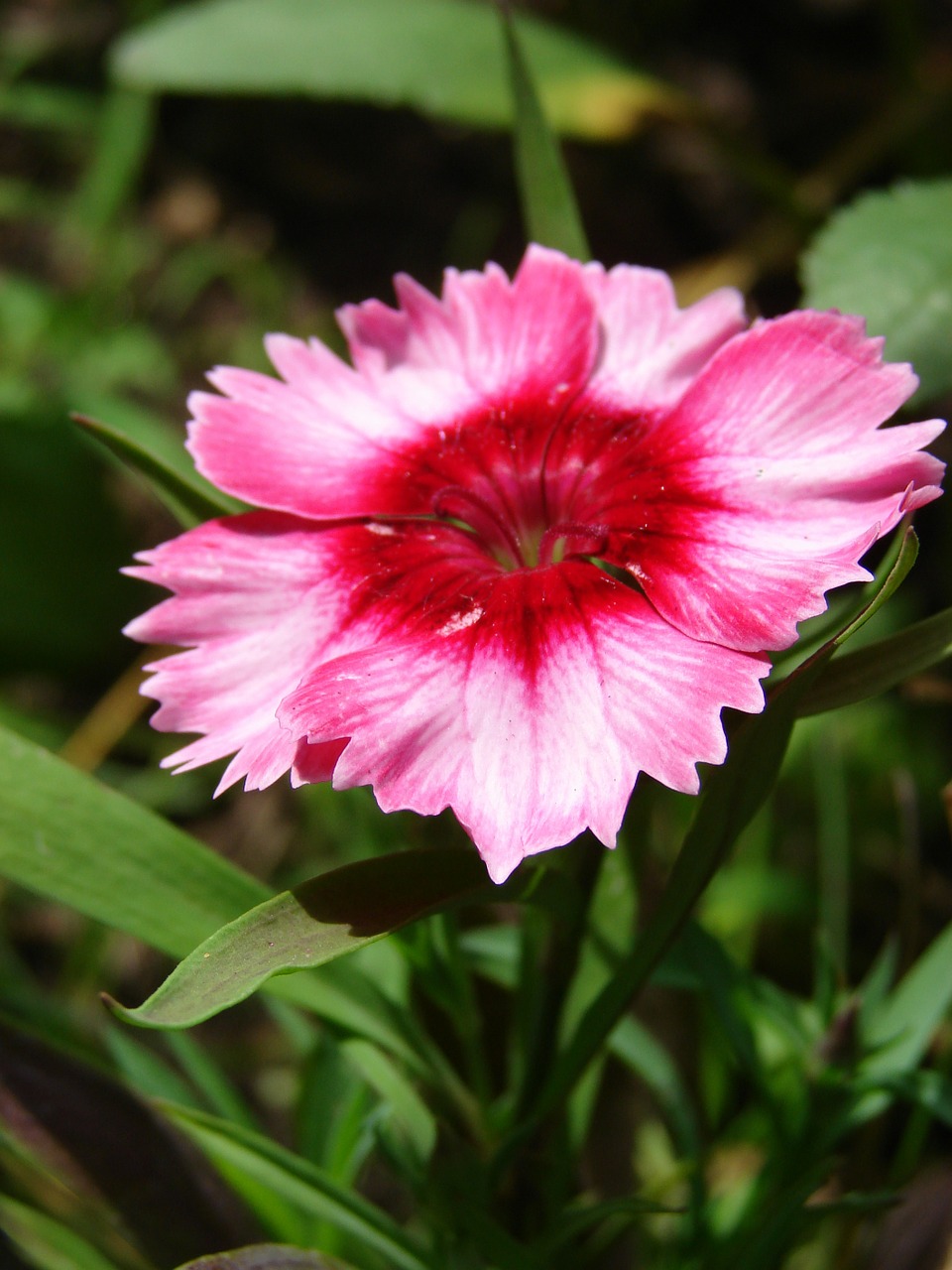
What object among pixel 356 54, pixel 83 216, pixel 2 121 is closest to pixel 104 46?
pixel 2 121

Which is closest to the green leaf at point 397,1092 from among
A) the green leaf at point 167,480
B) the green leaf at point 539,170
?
the green leaf at point 167,480

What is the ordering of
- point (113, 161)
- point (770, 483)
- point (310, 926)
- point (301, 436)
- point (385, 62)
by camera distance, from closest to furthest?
1. point (310, 926)
2. point (770, 483)
3. point (301, 436)
4. point (385, 62)
5. point (113, 161)

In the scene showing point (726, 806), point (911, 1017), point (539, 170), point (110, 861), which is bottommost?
point (911, 1017)

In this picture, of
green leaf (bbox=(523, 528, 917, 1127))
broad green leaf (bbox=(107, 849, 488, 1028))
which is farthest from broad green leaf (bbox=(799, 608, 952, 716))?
broad green leaf (bbox=(107, 849, 488, 1028))

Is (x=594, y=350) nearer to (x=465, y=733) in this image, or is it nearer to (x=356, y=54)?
(x=465, y=733)

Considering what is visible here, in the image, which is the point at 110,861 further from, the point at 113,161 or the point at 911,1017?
the point at 113,161

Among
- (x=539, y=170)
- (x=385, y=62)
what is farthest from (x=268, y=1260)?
(x=385, y=62)

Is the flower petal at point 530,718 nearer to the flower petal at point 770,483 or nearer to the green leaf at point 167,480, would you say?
the flower petal at point 770,483
